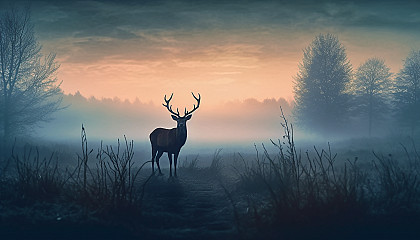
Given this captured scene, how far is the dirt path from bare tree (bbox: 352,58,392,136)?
3306 centimetres

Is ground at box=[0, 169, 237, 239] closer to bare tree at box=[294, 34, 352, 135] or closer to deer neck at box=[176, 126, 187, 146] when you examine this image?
deer neck at box=[176, 126, 187, 146]

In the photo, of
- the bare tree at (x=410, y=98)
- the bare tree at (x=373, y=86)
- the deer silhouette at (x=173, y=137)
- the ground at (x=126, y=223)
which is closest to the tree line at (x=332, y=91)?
the bare tree at (x=410, y=98)

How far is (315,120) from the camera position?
31.1m

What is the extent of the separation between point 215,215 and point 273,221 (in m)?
1.33

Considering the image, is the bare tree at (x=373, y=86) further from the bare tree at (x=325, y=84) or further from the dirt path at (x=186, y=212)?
the dirt path at (x=186, y=212)

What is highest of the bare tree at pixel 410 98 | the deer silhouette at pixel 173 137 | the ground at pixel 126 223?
the bare tree at pixel 410 98

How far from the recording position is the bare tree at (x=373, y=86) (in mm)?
36312

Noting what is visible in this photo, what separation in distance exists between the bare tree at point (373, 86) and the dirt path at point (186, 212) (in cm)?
3306

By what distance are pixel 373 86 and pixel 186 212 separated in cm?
3636

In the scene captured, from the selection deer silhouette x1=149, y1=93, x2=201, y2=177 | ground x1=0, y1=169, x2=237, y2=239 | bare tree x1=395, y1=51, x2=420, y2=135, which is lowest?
ground x1=0, y1=169, x2=237, y2=239

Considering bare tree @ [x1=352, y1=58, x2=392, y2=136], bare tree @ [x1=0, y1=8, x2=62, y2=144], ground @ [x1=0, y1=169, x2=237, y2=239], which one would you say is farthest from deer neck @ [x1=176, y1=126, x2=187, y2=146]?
bare tree @ [x1=352, y1=58, x2=392, y2=136]

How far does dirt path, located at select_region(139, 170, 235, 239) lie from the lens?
4746 mm

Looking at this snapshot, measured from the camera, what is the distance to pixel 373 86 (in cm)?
3628

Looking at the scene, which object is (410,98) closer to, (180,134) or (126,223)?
(180,134)
